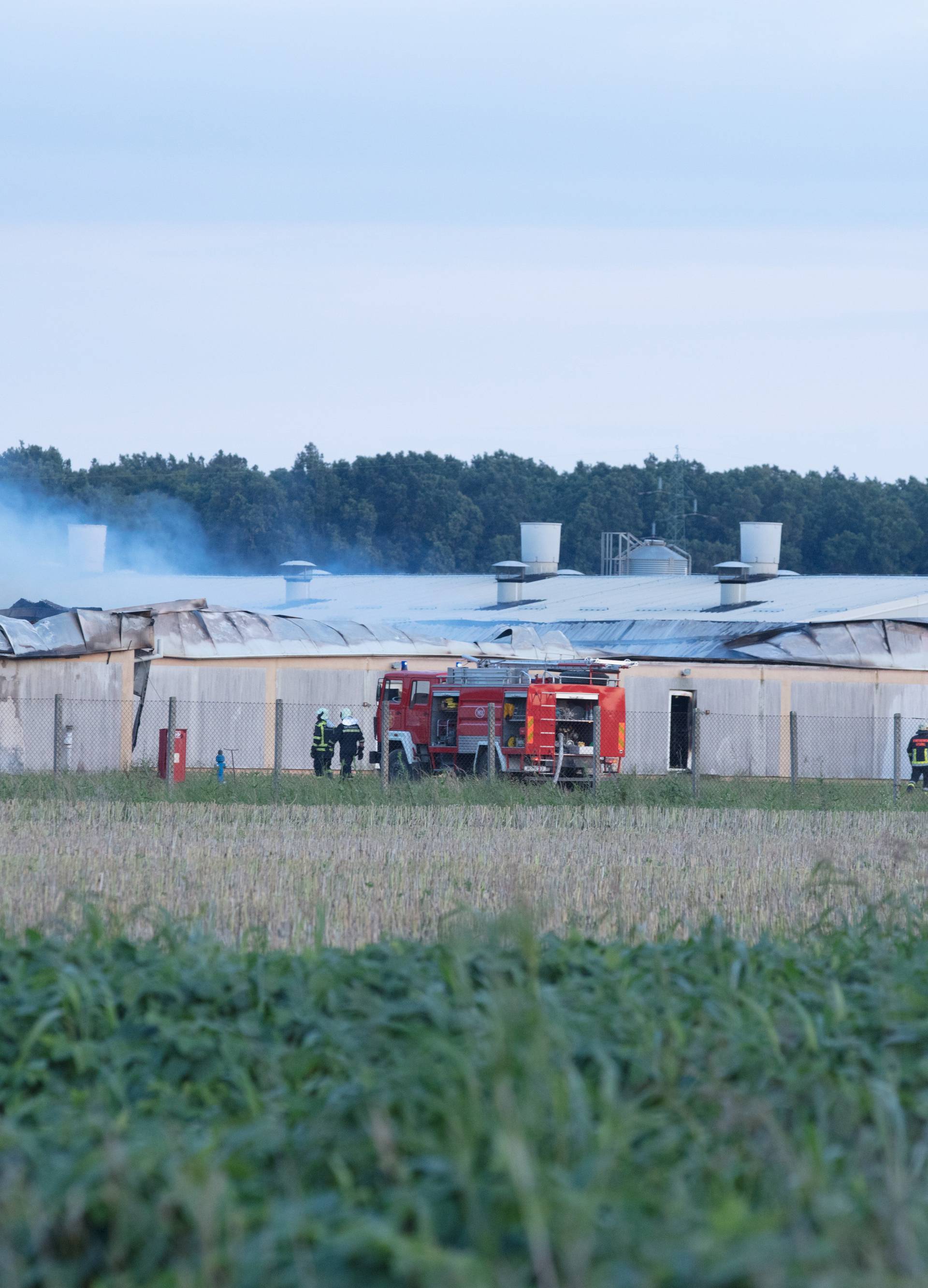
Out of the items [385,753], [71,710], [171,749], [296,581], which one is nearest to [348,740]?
[385,753]

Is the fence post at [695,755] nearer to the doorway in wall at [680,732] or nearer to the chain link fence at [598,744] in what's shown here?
the chain link fence at [598,744]

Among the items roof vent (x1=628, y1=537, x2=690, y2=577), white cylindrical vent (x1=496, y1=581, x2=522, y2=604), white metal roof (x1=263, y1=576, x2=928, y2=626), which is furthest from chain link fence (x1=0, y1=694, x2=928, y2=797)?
roof vent (x1=628, y1=537, x2=690, y2=577)

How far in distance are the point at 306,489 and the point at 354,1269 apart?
94.8m

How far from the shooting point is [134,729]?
28.0 metres

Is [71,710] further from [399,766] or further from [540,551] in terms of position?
[540,551]

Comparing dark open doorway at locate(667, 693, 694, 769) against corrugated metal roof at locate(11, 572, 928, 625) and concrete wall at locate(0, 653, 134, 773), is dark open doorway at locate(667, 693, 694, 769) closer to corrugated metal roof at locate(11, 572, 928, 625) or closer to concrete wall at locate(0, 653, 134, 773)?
corrugated metal roof at locate(11, 572, 928, 625)

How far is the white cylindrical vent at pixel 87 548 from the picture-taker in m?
49.4

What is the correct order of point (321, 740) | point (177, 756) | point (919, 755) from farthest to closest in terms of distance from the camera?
point (919, 755), point (321, 740), point (177, 756)

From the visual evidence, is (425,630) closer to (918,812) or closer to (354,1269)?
(918,812)

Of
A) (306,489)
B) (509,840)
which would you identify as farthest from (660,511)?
(509,840)

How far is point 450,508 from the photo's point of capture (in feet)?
327

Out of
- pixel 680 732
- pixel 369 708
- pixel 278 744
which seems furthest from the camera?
pixel 680 732

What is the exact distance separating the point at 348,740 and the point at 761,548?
73.4 feet

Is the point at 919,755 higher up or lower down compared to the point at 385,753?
higher up
